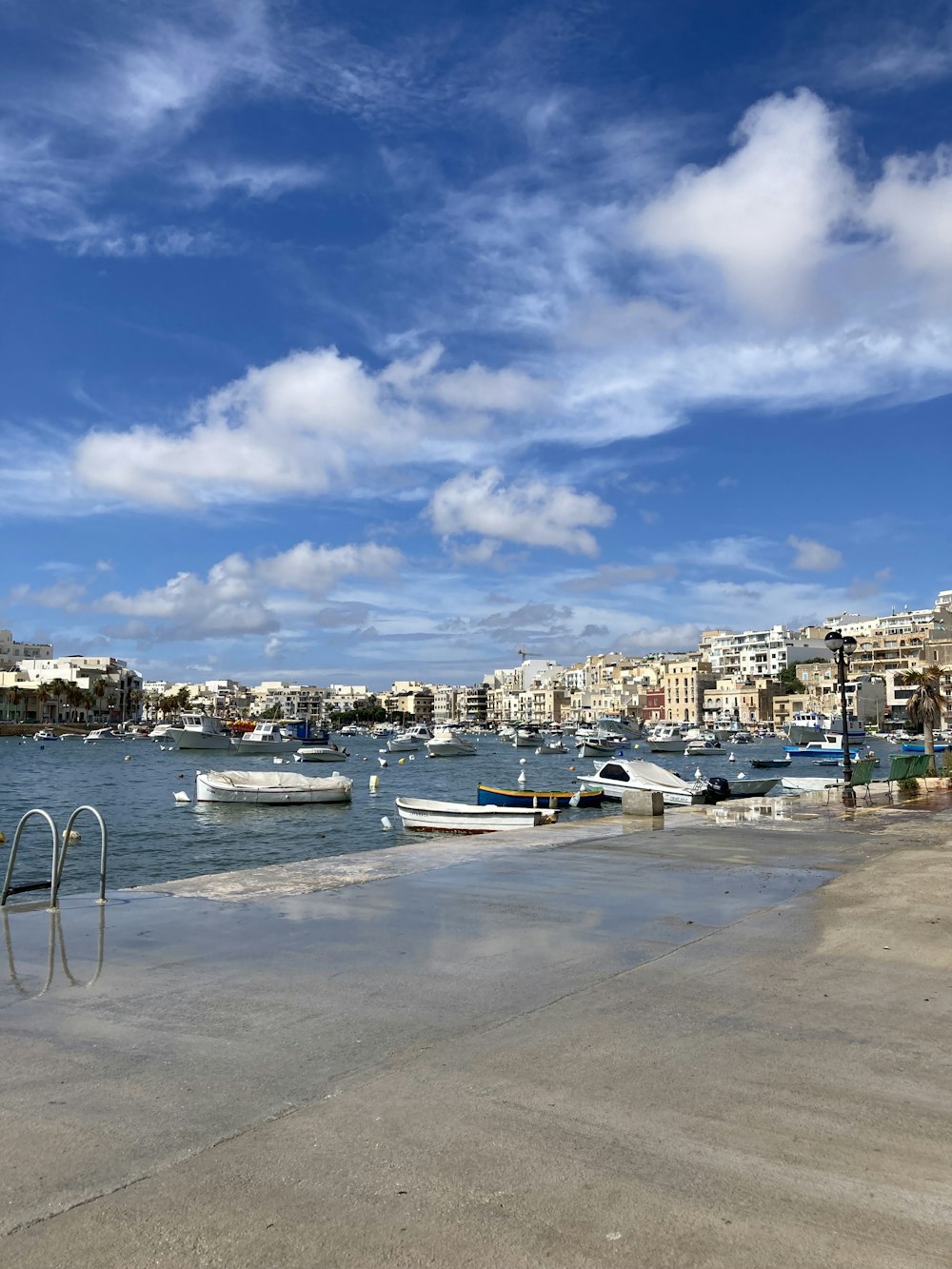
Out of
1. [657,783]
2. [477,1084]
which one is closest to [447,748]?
[657,783]

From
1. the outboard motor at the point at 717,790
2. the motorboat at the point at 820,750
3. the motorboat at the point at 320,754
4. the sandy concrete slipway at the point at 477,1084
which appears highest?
the sandy concrete slipway at the point at 477,1084

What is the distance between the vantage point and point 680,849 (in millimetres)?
14094

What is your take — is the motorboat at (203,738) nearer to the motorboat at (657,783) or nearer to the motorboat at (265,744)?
the motorboat at (265,744)

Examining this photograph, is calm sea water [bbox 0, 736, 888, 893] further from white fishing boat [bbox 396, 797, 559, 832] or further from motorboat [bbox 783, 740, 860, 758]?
motorboat [bbox 783, 740, 860, 758]

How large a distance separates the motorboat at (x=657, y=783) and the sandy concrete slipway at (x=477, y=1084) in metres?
22.1

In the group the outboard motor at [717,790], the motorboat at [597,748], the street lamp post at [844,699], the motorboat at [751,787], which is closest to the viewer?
the street lamp post at [844,699]

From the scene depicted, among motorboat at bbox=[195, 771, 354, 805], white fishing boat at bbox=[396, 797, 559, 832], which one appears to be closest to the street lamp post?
white fishing boat at bbox=[396, 797, 559, 832]

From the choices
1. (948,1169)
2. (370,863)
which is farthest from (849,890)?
(948,1169)

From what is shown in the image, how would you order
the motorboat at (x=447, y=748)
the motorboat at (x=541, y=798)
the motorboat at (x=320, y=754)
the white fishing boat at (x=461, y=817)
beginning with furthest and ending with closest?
the motorboat at (x=447, y=748)
the motorboat at (x=320, y=754)
the motorboat at (x=541, y=798)
the white fishing boat at (x=461, y=817)

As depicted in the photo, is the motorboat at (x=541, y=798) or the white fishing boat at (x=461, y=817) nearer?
the white fishing boat at (x=461, y=817)

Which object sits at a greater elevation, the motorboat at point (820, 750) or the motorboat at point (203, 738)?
the motorboat at point (203, 738)

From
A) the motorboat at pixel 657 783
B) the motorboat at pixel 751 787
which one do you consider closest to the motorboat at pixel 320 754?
the motorboat at pixel 657 783

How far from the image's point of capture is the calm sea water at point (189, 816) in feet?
87.6

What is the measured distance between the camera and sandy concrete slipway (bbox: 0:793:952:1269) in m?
3.48
